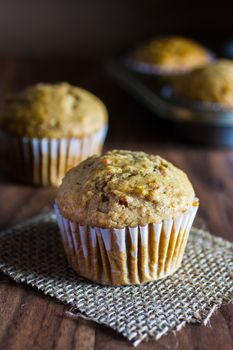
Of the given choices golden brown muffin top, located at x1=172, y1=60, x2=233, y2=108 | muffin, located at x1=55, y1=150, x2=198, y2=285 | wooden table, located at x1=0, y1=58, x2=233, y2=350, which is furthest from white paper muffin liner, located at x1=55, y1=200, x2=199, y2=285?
golden brown muffin top, located at x1=172, y1=60, x2=233, y2=108

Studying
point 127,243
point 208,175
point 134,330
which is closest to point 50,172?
point 208,175

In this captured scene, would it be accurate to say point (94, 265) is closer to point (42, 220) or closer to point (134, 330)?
point (134, 330)

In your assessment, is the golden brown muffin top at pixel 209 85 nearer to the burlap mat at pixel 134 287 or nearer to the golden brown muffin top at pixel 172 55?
the golden brown muffin top at pixel 172 55

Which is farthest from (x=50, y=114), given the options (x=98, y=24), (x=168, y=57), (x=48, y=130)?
(x=98, y=24)

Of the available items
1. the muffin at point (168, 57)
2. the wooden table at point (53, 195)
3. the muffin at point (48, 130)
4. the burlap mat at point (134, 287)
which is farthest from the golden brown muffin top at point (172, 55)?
the burlap mat at point (134, 287)

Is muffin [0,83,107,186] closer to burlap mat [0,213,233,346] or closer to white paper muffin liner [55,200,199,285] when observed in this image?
burlap mat [0,213,233,346]
